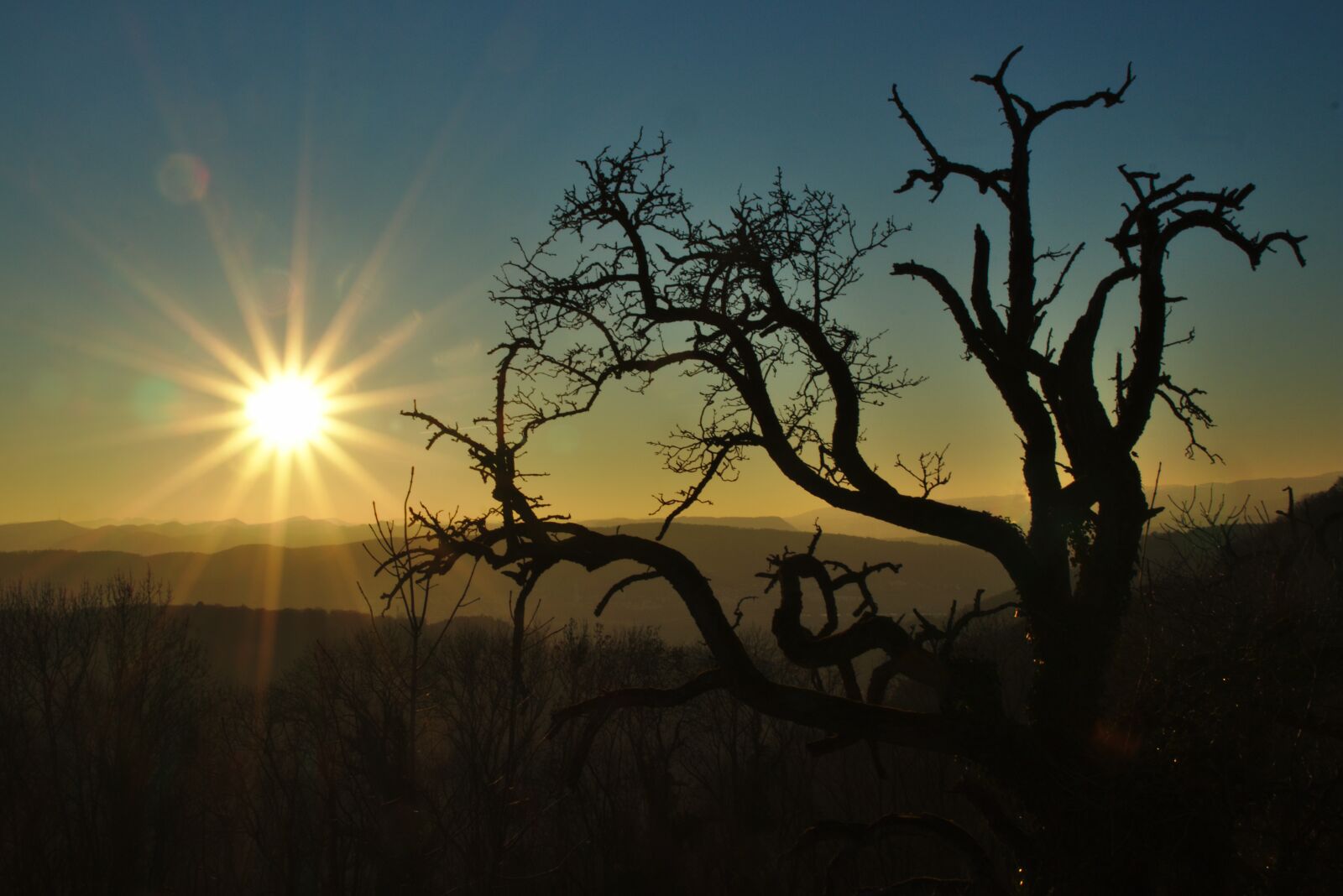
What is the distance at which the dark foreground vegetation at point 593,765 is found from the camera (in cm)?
594

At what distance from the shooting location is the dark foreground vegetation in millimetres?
5938

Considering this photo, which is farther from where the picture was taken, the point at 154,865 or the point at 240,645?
the point at 240,645

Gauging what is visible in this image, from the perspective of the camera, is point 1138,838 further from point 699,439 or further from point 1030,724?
point 699,439

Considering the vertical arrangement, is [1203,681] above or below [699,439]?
below

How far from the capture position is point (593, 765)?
40125mm

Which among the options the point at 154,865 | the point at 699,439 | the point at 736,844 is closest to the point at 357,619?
the point at 154,865

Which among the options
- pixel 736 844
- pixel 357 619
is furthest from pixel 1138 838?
pixel 357 619

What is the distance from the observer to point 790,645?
6629 mm

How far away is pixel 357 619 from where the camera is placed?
11619 cm

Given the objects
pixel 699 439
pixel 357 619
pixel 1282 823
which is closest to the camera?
pixel 1282 823

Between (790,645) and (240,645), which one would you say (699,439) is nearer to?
(790,645)

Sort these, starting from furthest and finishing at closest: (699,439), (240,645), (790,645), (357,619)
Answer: (357,619), (240,645), (699,439), (790,645)

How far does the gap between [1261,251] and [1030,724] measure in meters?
4.19

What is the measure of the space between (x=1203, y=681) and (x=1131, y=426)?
1.99 metres
